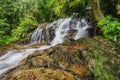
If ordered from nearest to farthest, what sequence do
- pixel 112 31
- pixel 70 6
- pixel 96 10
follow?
pixel 112 31 → pixel 96 10 → pixel 70 6

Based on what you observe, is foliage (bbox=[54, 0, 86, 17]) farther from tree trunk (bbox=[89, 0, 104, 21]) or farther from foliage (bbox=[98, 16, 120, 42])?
foliage (bbox=[98, 16, 120, 42])

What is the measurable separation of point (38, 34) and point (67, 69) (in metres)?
9.95

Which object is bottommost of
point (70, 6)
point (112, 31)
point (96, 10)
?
point (112, 31)

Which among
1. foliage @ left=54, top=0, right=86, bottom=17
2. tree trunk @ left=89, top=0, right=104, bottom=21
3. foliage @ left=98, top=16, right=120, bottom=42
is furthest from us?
foliage @ left=54, top=0, right=86, bottom=17

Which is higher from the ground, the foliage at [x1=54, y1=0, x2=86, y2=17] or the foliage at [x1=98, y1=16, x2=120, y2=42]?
the foliage at [x1=54, y1=0, x2=86, y2=17]

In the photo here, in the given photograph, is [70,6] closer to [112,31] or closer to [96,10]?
[96,10]

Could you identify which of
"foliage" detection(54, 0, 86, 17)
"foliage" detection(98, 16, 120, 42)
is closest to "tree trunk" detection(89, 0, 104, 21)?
"foliage" detection(54, 0, 86, 17)

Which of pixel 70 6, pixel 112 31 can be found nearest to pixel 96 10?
pixel 70 6

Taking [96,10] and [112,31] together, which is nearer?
[112,31]

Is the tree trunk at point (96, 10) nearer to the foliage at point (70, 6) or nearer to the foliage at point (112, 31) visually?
the foliage at point (70, 6)

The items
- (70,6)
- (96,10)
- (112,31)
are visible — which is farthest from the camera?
(70,6)

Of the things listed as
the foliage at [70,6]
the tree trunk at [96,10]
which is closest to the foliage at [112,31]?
the tree trunk at [96,10]

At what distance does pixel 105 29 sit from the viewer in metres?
8.81

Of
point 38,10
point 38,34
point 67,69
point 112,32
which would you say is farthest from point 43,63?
point 38,10
